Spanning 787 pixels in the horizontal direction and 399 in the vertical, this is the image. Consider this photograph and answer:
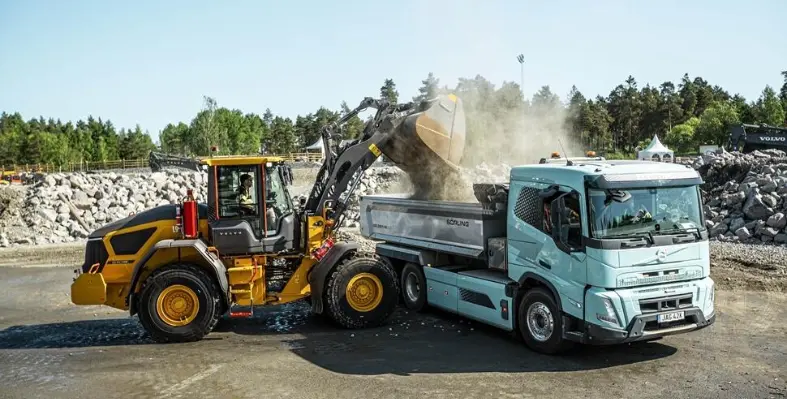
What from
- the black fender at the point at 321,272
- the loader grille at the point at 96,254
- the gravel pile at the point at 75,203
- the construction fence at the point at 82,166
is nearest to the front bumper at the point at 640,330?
the black fender at the point at 321,272

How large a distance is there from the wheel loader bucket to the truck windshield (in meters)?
4.33

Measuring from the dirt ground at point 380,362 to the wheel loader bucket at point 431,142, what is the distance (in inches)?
109

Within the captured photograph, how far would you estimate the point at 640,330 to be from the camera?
855 centimetres

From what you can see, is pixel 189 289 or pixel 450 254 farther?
pixel 450 254

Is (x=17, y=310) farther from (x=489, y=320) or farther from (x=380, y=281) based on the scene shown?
(x=489, y=320)

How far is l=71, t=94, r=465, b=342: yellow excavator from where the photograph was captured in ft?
35.2

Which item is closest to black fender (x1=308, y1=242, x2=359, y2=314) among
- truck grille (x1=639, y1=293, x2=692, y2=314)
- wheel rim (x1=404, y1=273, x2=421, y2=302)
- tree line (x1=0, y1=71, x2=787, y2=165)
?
wheel rim (x1=404, y1=273, x2=421, y2=302)

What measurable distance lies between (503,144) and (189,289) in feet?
34.6

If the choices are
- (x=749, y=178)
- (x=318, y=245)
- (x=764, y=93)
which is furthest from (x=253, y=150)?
(x=318, y=245)

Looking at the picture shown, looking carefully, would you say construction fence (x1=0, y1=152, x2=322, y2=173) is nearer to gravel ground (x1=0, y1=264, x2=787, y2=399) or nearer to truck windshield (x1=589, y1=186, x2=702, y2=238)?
gravel ground (x1=0, y1=264, x2=787, y2=399)

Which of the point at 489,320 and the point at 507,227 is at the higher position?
the point at 507,227

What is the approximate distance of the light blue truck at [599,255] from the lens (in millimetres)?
8578

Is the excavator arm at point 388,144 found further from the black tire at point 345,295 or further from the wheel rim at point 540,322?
the wheel rim at point 540,322

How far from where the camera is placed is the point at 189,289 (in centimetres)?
1073
